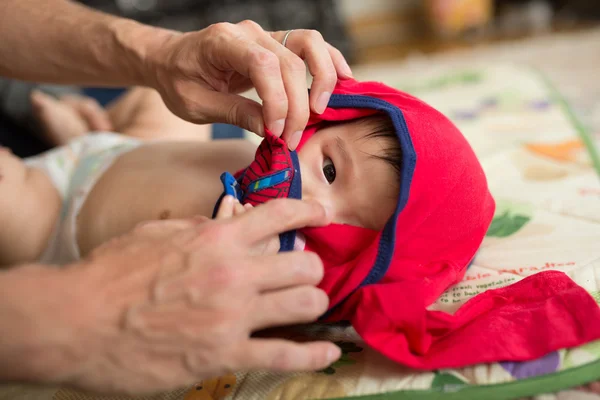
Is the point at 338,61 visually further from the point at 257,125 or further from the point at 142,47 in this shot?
the point at 142,47

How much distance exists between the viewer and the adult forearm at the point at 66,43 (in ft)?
3.57

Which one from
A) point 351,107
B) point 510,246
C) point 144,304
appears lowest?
point 510,246

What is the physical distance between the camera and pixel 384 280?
35.4 inches

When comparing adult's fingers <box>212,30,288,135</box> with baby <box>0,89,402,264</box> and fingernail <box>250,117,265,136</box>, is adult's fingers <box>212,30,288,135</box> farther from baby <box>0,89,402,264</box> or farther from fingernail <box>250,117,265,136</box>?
baby <box>0,89,402,264</box>

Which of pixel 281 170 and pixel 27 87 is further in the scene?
pixel 27 87

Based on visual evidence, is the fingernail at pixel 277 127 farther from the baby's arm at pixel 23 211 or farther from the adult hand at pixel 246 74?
the baby's arm at pixel 23 211

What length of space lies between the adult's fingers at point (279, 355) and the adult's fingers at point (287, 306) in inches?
1.0

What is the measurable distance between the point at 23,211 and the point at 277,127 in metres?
0.68

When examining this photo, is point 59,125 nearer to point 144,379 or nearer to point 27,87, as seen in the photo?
point 27,87

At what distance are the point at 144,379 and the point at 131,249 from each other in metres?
0.15

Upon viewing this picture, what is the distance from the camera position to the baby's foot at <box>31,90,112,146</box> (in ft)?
5.31

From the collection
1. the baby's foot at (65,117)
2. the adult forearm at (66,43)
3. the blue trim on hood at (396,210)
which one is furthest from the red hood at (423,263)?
the baby's foot at (65,117)

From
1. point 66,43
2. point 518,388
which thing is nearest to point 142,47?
point 66,43

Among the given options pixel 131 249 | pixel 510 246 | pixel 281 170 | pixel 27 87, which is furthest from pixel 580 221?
pixel 27 87
